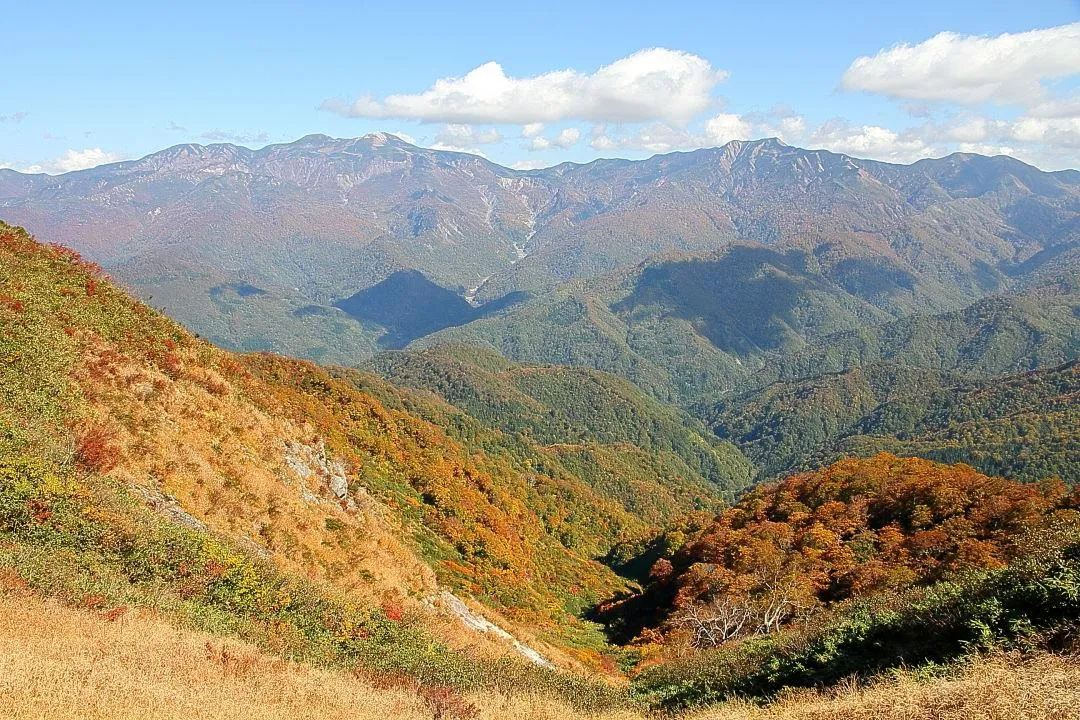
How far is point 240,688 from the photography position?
440 inches

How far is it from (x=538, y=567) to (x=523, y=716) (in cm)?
4175

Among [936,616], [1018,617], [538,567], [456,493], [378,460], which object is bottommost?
[538,567]

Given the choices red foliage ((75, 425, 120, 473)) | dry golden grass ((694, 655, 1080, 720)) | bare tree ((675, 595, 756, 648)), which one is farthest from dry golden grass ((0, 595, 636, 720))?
bare tree ((675, 595, 756, 648))

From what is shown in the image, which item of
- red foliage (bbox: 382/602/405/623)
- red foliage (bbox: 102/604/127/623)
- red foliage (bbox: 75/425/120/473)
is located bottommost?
red foliage (bbox: 382/602/405/623)

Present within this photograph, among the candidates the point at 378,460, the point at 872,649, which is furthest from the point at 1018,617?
the point at 378,460

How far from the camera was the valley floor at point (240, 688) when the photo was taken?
30.1 feet

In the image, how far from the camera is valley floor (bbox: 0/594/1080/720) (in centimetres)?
918

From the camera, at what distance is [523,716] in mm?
13125

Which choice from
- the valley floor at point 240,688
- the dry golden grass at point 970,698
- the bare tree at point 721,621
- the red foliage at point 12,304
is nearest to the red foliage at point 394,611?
the valley floor at point 240,688

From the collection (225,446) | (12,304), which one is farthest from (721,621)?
(12,304)

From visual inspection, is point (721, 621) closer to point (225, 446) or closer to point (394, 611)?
point (394, 611)

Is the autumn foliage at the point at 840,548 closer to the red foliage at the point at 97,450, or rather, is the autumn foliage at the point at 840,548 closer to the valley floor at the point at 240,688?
the valley floor at the point at 240,688

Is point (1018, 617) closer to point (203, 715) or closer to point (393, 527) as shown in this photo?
point (203, 715)

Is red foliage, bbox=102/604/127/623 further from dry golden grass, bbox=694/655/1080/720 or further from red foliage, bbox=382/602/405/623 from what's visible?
dry golden grass, bbox=694/655/1080/720
